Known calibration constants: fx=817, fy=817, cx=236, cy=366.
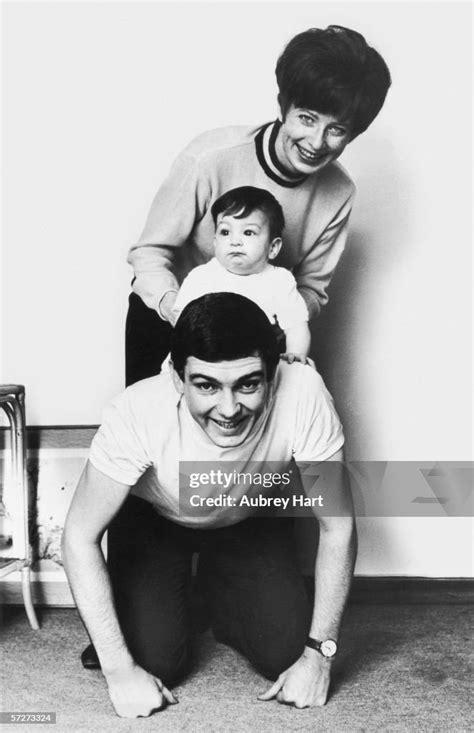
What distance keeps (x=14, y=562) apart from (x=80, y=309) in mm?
506

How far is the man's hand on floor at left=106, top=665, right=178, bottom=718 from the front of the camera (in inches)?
48.1

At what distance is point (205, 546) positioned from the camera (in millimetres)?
1474

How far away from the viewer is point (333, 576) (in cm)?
129

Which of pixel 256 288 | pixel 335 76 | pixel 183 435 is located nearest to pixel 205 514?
pixel 183 435

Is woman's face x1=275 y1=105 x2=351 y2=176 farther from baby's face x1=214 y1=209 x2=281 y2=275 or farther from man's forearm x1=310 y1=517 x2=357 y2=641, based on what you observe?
man's forearm x1=310 y1=517 x2=357 y2=641

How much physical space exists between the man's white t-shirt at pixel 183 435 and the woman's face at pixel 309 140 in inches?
14.7

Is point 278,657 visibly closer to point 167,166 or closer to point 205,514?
point 205,514

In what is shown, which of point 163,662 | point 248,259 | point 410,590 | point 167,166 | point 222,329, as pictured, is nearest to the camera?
point 222,329

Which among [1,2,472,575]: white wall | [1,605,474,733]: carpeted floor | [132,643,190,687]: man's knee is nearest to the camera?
[1,605,474,733]: carpeted floor

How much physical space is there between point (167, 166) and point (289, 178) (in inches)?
9.8

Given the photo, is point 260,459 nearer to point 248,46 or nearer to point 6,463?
point 6,463

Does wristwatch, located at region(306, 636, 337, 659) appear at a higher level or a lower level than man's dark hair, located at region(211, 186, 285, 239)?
lower

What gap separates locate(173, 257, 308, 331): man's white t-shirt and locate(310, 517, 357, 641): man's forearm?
15.3 inches

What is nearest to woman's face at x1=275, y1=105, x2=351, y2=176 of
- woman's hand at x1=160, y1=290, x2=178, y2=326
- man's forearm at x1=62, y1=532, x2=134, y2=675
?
woman's hand at x1=160, y1=290, x2=178, y2=326
